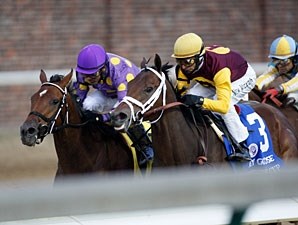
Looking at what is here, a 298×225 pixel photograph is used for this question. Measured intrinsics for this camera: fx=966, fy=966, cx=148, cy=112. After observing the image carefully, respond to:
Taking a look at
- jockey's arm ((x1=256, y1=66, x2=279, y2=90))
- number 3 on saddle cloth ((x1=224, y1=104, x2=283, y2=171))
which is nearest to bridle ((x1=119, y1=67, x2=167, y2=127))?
number 3 on saddle cloth ((x1=224, y1=104, x2=283, y2=171))

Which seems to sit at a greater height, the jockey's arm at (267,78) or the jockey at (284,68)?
the jockey at (284,68)

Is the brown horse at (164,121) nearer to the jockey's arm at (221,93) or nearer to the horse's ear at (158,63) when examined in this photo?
the horse's ear at (158,63)

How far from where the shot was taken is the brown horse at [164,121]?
253 inches

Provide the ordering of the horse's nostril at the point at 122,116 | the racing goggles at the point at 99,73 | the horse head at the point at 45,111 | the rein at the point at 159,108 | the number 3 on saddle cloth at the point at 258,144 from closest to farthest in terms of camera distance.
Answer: the horse's nostril at the point at 122,116 → the rein at the point at 159,108 → the horse head at the point at 45,111 → the racing goggles at the point at 99,73 → the number 3 on saddle cloth at the point at 258,144

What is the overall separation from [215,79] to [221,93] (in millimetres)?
157

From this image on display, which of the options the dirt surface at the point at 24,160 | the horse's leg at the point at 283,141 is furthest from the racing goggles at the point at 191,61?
the dirt surface at the point at 24,160

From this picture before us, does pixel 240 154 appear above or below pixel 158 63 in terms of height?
below

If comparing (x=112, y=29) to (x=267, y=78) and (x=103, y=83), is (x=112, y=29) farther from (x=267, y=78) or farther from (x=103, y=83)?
(x=103, y=83)

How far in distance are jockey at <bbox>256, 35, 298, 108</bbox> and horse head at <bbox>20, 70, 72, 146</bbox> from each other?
89.4 inches

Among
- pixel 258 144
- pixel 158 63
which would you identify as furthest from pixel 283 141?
pixel 158 63

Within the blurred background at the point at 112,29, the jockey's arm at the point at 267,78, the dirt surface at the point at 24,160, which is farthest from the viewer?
the blurred background at the point at 112,29

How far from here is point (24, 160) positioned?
10.9m

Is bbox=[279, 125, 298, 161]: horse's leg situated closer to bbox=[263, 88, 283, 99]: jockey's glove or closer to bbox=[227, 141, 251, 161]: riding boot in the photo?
bbox=[227, 141, 251, 161]: riding boot

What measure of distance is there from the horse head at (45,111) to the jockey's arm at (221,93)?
1.04 meters
